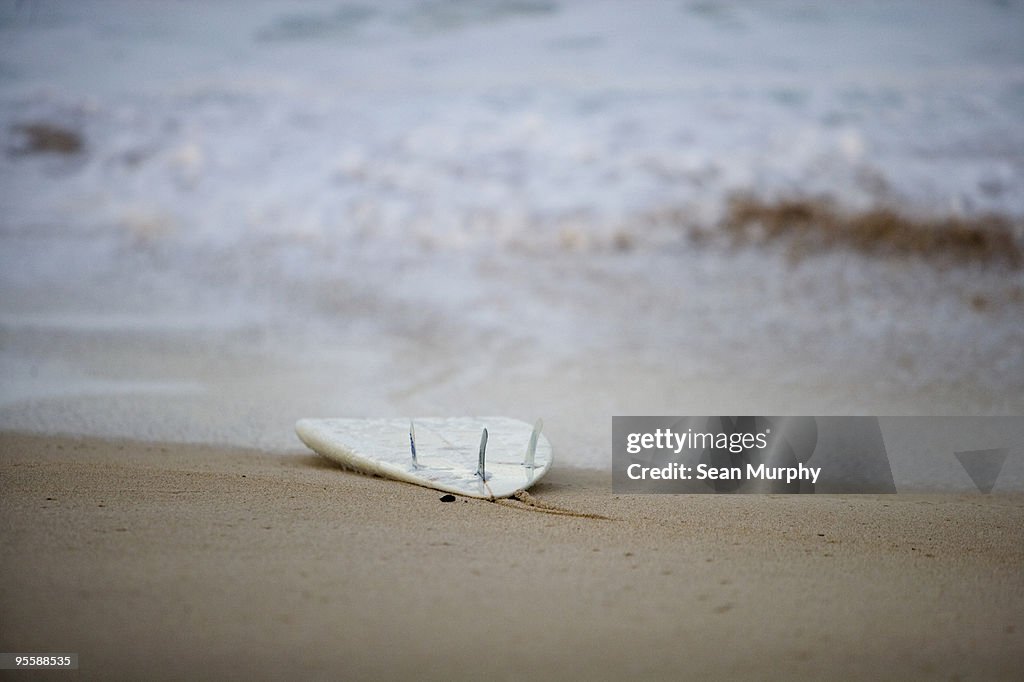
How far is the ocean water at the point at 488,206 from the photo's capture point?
2.47 meters

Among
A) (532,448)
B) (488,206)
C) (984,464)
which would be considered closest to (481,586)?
(532,448)

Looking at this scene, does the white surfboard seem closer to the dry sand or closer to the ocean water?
the dry sand

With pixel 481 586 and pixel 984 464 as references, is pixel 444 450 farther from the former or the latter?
pixel 984 464

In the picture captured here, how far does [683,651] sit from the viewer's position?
0.92m

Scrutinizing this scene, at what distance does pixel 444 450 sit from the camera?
64.6 inches

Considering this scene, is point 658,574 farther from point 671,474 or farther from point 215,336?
point 215,336

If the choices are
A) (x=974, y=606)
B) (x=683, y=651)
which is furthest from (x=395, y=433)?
(x=974, y=606)

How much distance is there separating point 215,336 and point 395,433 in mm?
1294

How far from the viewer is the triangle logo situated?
1.82 meters

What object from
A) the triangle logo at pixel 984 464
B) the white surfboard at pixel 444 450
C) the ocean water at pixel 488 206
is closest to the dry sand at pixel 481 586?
the white surfboard at pixel 444 450

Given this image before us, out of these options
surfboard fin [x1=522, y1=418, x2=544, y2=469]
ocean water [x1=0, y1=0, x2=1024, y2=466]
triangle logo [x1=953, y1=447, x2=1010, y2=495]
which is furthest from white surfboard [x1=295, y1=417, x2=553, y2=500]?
triangle logo [x1=953, y1=447, x2=1010, y2=495]

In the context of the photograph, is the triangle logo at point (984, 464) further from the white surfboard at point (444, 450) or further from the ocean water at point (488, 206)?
the white surfboard at point (444, 450)

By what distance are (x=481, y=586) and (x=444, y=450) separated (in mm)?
599

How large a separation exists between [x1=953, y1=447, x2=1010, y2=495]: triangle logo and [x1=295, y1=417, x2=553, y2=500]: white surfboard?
891 mm
